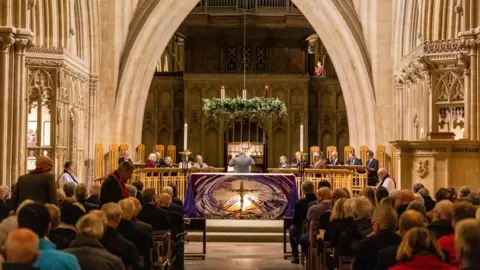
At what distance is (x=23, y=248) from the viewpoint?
4035 mm

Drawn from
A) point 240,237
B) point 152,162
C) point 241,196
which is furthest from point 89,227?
point 152,162

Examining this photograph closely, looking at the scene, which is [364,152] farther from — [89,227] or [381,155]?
[89,227]

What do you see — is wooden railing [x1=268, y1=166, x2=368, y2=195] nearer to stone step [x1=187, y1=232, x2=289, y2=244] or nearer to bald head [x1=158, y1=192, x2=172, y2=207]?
stone step [x1=187, y1=232, x2=289, y2=244]

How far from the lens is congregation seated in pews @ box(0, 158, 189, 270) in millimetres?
4539

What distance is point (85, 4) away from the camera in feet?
71.3

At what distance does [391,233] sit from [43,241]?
108 inches

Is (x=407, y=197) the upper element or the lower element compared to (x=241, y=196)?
upper

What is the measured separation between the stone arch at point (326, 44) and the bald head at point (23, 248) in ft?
64.5

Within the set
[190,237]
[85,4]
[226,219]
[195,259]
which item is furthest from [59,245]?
[85,4]

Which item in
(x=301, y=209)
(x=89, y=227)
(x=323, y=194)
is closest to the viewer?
(x=89, y=227)

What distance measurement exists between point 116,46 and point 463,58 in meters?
11.4

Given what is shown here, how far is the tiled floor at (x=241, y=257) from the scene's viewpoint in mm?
11844

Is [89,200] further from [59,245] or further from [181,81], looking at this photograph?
[181,81]

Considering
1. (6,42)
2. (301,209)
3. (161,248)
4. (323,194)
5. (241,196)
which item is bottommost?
(161,248)
